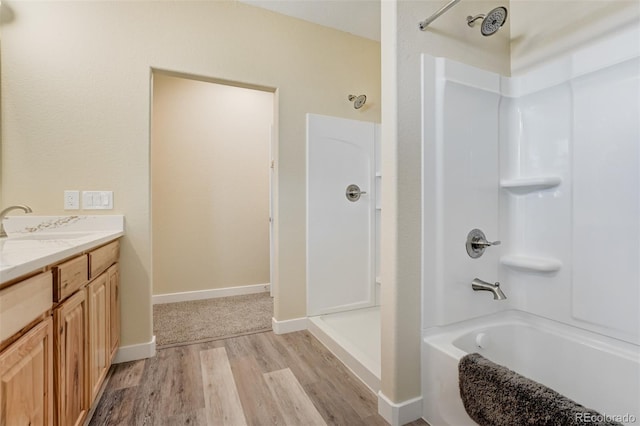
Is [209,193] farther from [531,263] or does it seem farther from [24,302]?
[531,263]

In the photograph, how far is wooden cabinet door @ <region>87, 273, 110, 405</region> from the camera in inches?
52.7

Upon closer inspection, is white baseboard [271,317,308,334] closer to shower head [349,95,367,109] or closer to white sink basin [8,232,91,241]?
white sink basin [8,232,91,241]

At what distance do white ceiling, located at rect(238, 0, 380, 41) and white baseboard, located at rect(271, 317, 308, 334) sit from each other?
2572 millimetres

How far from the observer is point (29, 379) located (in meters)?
0.82

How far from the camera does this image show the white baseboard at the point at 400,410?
138cm

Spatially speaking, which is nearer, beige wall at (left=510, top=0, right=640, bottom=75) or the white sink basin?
beige wall at (left=510, top=0, right=640, bottom=75)

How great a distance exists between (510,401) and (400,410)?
1.97ft

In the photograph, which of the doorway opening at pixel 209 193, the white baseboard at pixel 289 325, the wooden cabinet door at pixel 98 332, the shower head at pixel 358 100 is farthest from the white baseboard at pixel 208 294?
the shower head at pixel 358 100

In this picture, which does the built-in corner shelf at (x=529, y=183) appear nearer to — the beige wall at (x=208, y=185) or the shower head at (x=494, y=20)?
the shower head at (x=494, y=20)

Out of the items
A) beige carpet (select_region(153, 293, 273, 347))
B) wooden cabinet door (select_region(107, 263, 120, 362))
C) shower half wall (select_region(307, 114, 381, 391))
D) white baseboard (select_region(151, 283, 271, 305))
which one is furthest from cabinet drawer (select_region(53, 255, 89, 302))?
white baseboard (select_region(151, 283, 271, 305))

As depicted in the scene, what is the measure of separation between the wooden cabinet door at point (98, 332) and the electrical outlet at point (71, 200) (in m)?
0.55

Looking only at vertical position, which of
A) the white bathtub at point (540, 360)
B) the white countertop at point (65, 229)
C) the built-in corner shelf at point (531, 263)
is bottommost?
the white bathtub at point (540, 360)

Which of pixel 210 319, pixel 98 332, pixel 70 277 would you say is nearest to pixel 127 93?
pixel 70 277

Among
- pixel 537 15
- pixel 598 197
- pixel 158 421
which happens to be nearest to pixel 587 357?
pixel 598 197
